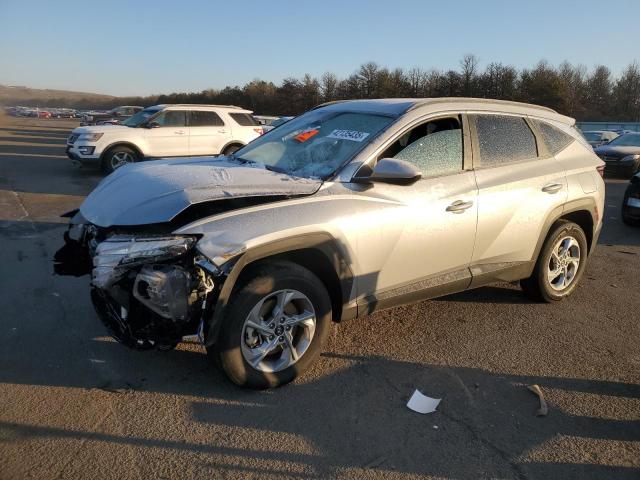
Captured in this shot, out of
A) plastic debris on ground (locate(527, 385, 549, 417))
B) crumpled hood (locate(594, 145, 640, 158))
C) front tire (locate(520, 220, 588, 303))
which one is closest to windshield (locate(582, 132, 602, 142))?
crumpled hood (locate(594, 145, 640, 158))

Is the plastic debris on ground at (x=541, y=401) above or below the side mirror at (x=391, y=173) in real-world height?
below

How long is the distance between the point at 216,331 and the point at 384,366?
1.38 meters

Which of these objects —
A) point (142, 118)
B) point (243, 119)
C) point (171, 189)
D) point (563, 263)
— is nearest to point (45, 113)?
point (142, 118)

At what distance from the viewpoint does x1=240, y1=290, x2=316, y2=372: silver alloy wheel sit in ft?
10.7

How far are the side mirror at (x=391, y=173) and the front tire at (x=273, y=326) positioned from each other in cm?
80

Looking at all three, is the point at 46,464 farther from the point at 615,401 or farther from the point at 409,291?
the point at 615,401

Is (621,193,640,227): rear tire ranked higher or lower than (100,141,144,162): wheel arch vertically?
lower

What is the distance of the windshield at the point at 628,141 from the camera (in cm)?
1769

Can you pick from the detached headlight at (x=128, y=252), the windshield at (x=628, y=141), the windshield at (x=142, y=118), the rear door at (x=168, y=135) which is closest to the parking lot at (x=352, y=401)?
the detached headlight at (x=128, y=252)

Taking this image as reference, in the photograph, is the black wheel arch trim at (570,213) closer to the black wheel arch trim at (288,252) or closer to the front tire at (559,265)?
the front tire at (559,265)

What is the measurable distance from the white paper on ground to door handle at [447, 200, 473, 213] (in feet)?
4.60

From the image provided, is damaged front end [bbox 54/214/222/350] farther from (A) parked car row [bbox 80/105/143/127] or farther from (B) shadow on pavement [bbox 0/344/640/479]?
(A) parked car row [bbox 80/105/143/127]

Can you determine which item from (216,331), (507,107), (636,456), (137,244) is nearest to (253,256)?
(216,331)

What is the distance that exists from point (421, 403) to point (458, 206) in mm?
1536
